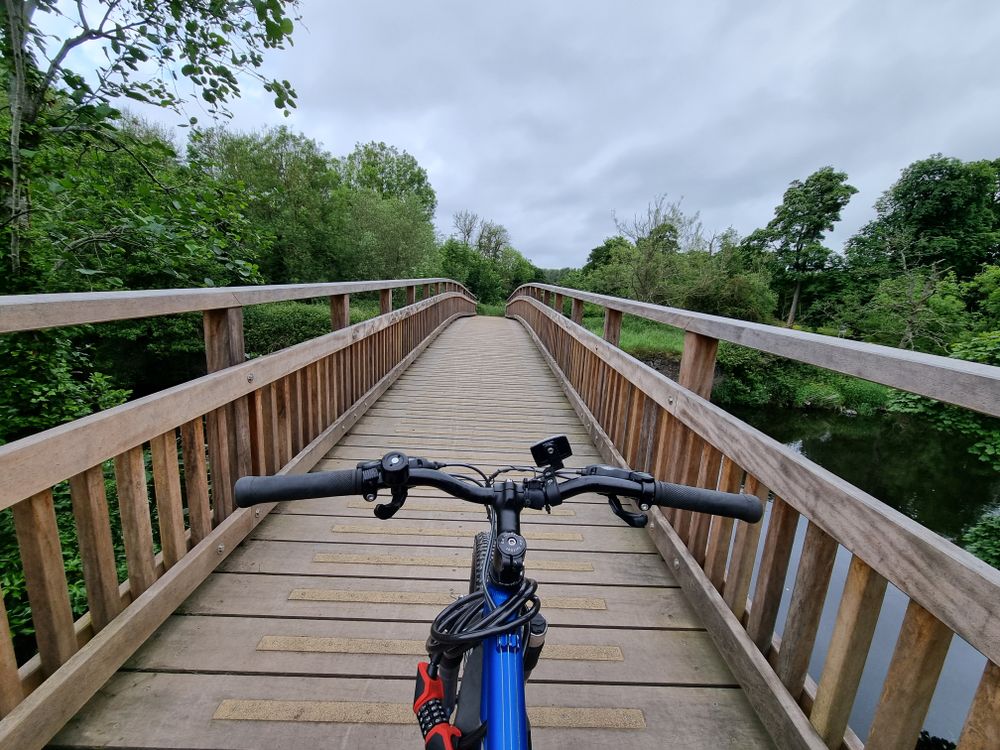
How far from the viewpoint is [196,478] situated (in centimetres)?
169

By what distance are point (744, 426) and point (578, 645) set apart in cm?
94

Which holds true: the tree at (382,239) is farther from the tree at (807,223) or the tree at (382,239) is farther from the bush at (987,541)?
the tree at (807,223)

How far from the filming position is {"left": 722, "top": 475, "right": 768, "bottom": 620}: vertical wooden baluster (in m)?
1.48

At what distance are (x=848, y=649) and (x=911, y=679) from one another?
6.9 inches

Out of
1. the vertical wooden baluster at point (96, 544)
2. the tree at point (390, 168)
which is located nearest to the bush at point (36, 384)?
the vertical wooden baluster at point (96, 544)

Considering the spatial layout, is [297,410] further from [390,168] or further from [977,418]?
[390,168]

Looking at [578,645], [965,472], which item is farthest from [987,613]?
[965,472]

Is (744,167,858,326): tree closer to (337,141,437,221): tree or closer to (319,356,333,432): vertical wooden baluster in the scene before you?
(337,141,437,221): tree

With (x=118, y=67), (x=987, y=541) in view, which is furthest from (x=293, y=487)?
(x=987, y=541)

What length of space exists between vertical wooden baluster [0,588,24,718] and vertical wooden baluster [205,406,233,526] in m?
0.77

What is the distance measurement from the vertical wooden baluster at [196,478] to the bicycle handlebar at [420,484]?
3.41 feet

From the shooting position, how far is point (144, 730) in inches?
47.5

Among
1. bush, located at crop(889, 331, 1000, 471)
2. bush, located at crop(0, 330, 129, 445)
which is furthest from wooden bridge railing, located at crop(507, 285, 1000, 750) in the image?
bush, located at crop(889, 331, 1000, 471)

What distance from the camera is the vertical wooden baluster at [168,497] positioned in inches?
59.6
